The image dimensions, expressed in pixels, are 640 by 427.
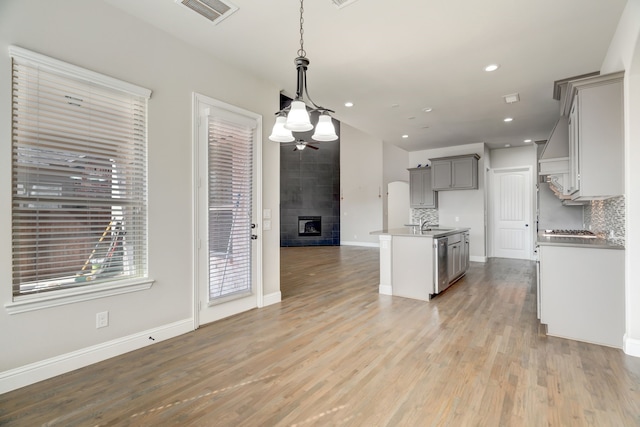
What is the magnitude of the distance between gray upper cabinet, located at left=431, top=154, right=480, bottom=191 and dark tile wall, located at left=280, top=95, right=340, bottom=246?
4.90m

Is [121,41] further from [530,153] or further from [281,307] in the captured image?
[530,153]

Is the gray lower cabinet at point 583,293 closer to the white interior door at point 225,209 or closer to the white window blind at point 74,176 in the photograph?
the white interior door at point 225,209

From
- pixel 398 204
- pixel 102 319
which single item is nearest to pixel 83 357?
pixel 102 319

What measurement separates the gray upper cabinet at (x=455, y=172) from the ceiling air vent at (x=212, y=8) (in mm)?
6055

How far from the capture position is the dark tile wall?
11.7 meters

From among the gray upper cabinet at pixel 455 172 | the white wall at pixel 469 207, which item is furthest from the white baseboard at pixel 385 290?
the white wall at pixel 469 207

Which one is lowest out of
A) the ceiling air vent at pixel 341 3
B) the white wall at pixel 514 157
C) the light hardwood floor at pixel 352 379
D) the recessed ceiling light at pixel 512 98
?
the light hardwood floor at pixel 352 379

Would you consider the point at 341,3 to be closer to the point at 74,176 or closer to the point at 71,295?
the point at 74,176

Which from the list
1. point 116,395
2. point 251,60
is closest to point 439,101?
point 251,60

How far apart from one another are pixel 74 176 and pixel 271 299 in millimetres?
2585

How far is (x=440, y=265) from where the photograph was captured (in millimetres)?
4473

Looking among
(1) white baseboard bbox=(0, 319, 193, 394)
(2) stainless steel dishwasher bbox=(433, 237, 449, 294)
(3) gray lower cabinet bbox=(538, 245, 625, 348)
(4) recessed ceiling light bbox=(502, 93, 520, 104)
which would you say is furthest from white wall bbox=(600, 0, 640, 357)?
(1) white baseboard bbox=(0, 319, 193, 394)

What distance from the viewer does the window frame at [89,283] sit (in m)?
2.15

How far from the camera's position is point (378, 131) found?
→ 6496 mm
